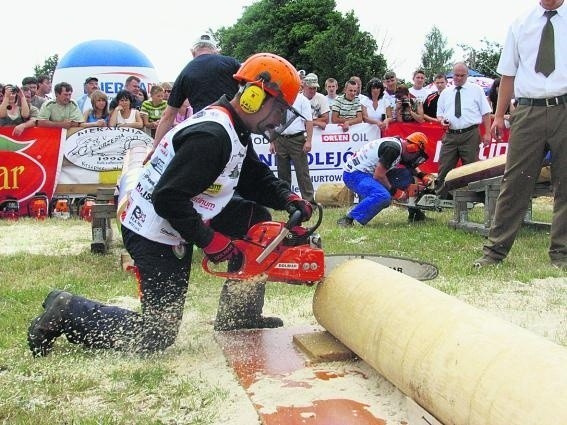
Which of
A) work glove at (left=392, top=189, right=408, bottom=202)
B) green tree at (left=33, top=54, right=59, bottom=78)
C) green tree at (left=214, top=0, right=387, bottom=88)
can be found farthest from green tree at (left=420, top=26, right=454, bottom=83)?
work glove at (left=392, top=189, right=408, bottom=202)

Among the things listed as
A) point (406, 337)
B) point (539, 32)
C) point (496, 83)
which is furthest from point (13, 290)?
point (496, 83)

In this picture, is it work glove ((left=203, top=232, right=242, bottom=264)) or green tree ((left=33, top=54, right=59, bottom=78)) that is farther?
green tree ((left=33, top=54, right=59, bottom=78))

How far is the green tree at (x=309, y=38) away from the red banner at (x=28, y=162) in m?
25.9

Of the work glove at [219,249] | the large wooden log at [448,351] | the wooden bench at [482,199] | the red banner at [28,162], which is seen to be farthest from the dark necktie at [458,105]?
the work glove at [219,249]

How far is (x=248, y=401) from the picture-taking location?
2.88 m

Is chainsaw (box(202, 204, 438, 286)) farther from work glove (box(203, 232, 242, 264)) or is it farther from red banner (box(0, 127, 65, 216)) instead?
red banner (box(0, 127, 65, 216))

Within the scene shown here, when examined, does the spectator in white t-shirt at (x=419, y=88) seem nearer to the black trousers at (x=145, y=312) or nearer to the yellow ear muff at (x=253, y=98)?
the yellow ear muff at (x=253, y=98)

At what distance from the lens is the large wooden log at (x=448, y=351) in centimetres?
202

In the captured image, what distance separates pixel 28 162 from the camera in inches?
387

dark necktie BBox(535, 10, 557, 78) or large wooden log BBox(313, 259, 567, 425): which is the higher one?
dark necktie BBox(535, 10, 557, 78)

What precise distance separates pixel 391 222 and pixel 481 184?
5.03ft

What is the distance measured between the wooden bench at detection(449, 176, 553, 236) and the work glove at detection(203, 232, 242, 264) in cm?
449

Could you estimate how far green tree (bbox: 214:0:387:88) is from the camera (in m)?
34.8

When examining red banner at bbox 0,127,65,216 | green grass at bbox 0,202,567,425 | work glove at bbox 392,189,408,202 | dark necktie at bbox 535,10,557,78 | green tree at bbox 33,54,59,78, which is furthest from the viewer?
green tree at bbox 33,54,59,78
